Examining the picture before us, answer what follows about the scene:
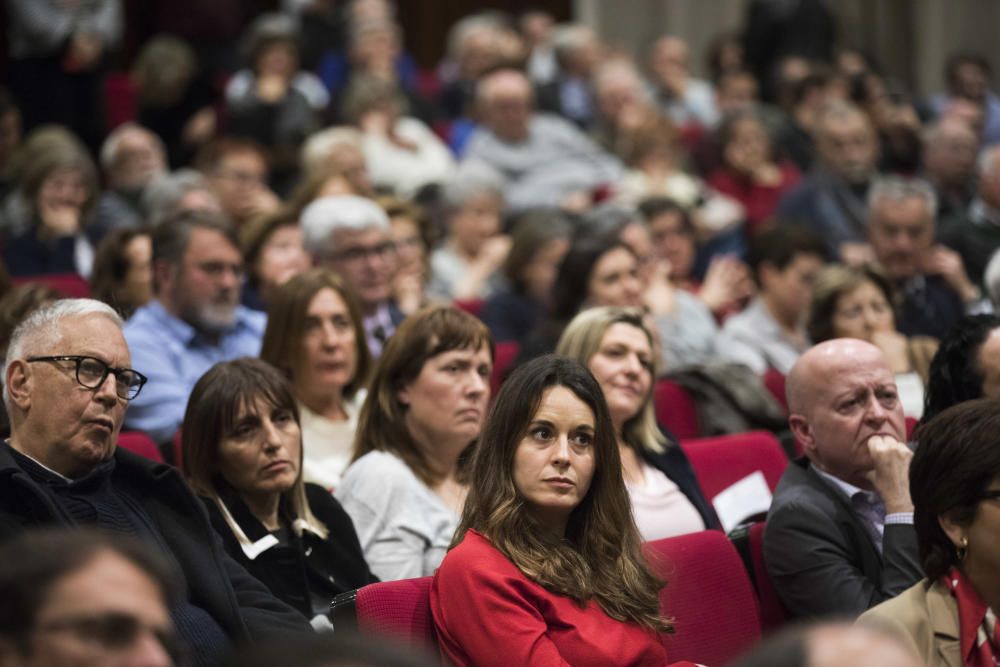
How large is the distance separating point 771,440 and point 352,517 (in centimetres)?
117

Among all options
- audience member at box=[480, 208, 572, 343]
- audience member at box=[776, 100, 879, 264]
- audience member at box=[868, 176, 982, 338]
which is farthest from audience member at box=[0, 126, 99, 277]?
audience member at box=[776, 100, 879, 264]

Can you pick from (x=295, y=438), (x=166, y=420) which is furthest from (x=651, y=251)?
(x=295, y=438)

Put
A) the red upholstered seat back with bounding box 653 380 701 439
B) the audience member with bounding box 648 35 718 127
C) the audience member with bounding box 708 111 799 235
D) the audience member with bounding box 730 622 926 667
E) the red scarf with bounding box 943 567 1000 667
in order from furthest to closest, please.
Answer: the audience member with bounding box 648 35 718 127 < the audience member with bounding box 708 111 799 235 < the red upholstered seat back with bounding box 653 380 701 439 < the red scarf with bounding box 943 567 1000 667 < the audience member with bounding box 730 622 926 667

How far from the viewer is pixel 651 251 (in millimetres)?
4992

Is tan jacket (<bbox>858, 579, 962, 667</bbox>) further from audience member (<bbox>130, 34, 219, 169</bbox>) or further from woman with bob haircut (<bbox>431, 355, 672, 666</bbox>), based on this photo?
audience member (<bbox>130, 34, 219, 169</bbox>)

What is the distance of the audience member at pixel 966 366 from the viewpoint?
3.10m

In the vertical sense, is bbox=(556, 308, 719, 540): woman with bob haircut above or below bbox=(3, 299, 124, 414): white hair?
below

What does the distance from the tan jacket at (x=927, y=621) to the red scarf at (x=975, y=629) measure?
14 millimetres

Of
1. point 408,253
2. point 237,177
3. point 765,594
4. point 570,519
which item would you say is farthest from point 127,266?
point 765,594

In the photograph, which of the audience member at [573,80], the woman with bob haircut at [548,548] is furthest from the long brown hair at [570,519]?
the audience member at [573,80]

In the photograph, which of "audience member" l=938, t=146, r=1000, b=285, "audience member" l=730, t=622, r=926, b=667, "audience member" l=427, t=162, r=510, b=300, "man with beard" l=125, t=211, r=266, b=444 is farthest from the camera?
"audience member" l=938, t=146, r=1000, b=285

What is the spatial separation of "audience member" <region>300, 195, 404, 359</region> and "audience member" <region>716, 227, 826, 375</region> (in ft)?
3.95

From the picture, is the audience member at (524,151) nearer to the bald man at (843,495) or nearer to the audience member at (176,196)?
the audience member at (176,196)

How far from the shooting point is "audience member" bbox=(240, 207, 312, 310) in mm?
4617
